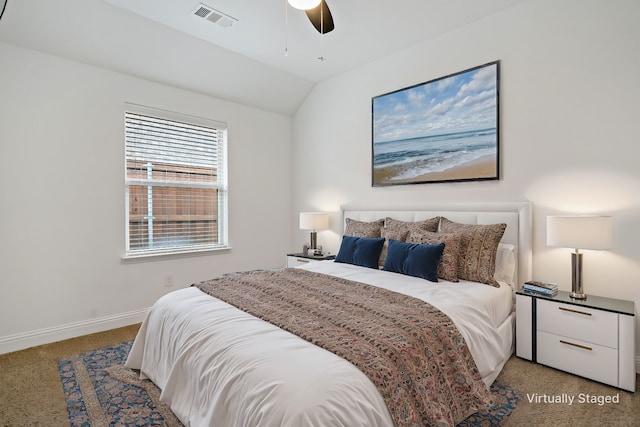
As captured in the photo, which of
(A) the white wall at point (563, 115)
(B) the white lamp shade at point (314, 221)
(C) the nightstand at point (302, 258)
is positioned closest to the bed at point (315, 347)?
(A) the white wall at point (563, 115)

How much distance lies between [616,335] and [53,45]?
4834mm

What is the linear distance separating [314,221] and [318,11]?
233cm

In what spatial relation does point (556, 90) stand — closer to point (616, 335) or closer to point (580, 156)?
point (580, 156)

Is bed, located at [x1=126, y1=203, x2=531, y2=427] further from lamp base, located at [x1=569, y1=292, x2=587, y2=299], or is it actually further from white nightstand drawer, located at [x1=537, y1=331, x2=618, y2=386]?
lamp base, located at [x1=569, y1=292, x2=587, y2=299]

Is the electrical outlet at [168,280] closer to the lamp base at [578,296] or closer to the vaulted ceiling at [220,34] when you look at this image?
the vaulted ceiling at [220,34]

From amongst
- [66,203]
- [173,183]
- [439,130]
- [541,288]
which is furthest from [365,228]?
[66,203]

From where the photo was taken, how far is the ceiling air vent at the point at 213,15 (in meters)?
2.80

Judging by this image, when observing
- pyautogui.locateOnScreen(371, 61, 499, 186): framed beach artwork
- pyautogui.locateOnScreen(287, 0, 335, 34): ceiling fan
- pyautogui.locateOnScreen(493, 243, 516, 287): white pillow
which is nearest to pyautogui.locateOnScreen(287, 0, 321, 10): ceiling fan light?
pyautogui.locateOnScreen(287, 0, 335, 34): ceiling fan

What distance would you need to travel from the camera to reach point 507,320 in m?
2.47

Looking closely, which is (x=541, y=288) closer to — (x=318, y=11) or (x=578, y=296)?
(x=578, y=296)

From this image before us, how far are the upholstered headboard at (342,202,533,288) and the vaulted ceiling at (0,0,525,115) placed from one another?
5.61 ft

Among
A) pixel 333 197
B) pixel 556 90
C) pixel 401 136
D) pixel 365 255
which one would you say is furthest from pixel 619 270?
pixel 333 197

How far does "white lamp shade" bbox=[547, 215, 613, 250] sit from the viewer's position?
2.20 m

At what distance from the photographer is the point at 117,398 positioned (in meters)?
2.05
